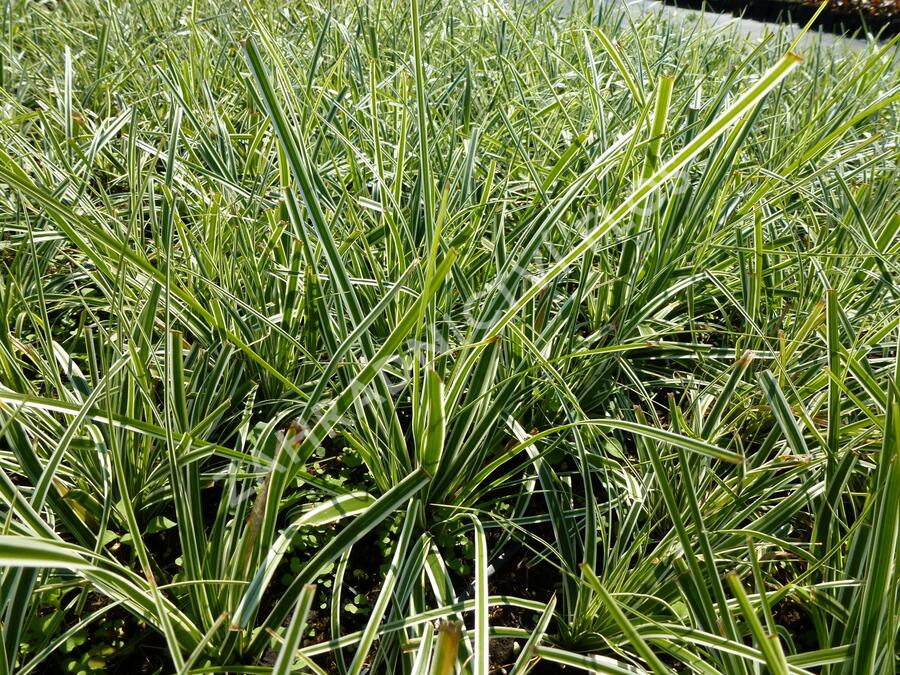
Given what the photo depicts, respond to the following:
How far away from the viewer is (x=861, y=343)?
3.79 feet

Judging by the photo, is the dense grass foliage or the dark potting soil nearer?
the dense grass foliage

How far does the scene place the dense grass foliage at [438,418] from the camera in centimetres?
78

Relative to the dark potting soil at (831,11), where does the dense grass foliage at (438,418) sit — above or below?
below

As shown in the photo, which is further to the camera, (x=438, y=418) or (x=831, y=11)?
(x=831, y=11)

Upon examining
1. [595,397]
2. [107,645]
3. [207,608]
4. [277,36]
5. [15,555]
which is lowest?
[107,645]

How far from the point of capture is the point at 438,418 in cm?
90

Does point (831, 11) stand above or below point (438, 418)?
above

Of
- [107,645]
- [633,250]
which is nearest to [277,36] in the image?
[633,250]

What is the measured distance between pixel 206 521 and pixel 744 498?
33.6 inches

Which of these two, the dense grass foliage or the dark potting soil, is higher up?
the dark potting soil

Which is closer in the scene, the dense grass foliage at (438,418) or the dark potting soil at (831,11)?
the dense grass foliage at (438,418)

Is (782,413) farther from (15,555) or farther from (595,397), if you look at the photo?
(15,555)

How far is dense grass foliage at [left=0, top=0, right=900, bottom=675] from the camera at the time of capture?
2.57 ft

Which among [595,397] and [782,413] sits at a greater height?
[782,413]
